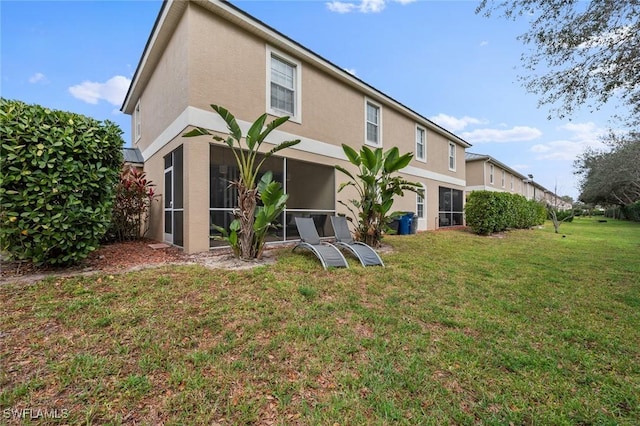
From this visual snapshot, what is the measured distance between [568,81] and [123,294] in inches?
374

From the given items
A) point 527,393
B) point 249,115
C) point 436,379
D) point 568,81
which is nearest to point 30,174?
point 249,115

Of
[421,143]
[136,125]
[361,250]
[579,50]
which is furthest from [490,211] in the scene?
[136,125]

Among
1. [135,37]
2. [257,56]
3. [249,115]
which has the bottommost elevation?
[249,115]

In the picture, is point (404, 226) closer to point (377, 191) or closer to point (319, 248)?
point (377, 191)

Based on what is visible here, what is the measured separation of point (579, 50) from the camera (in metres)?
5.82

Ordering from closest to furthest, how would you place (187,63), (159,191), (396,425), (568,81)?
(396,425) < (568,81) < (187,63) < (159,191)

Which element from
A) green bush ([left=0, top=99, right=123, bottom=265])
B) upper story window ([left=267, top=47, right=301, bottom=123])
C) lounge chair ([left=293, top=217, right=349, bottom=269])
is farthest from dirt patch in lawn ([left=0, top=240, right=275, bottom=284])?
upper story window ([left=267, top=47, right=301, bottom=123])

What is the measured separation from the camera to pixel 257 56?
25.8 feet

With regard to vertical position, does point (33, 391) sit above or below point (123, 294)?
below

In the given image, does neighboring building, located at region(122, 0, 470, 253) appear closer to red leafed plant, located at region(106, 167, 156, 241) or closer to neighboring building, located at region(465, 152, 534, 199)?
red leafed plant, located at region(106, 167, 156, 241)

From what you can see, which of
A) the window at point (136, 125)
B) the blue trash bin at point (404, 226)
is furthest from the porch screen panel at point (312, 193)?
the window at point (136, 125)

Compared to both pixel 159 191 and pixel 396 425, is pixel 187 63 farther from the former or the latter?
pixel 396 425

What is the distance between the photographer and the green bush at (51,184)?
4.13m

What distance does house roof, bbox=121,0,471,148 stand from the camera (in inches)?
269
